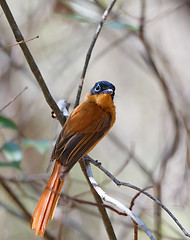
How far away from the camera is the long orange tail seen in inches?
109

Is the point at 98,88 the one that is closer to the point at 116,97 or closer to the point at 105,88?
the point at 105,88

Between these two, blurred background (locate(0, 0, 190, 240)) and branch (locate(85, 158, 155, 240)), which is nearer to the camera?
branch (locate(85, 158, 155, 240))

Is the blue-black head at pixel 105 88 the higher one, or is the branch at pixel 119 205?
the blue-black head at pixel 105 88

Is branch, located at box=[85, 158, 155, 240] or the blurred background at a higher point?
the blurred background

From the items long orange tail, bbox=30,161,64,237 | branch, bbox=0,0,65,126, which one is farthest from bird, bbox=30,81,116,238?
branch, bbox=0,0,65,126

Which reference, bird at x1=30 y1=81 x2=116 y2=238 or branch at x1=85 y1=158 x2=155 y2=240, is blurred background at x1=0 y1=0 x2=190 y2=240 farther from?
branch at x1=85 y1=158 x2=155 y2=240

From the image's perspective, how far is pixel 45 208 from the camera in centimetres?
290

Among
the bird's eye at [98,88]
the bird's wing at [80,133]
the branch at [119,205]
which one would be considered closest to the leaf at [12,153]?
the bird's wing at [80,133]

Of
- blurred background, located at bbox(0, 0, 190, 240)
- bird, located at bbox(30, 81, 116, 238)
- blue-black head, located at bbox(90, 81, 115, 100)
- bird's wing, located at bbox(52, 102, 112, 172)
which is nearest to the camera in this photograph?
bird, located at bbox(30, 81, 116, 238)

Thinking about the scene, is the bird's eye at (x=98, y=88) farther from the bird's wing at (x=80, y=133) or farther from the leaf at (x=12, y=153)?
the leaf at (x=12, y=153)

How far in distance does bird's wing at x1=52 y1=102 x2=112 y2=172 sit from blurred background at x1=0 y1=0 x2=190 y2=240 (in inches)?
41.6

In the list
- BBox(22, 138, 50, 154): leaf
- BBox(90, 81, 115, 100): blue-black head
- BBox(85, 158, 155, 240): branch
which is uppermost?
BBox(90, 81, 115, 100): blue-black head

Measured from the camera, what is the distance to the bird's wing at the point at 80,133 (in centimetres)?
316

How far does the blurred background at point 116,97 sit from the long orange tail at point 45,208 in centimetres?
130
